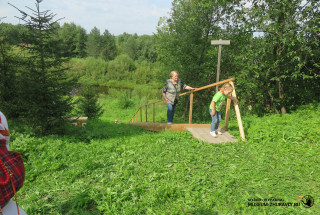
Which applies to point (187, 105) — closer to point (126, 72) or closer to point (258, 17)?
Result: point (258, 17)

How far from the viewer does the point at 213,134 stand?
5062 millimetres

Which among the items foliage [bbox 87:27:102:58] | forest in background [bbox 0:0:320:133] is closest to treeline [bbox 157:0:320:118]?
forest in background [bbox 0:0:320:133]

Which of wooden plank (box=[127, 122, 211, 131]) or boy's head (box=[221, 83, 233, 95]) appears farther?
wooden plank (box=[127, 122, 211, 131])

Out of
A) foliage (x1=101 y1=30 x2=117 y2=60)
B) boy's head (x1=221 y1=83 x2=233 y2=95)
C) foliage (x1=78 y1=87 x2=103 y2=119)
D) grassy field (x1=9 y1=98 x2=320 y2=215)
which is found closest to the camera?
grassy field (x1=9 y1=98 x2=320 y2=215)

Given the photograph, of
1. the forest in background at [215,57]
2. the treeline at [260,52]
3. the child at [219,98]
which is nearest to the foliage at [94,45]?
the forest in background at [215,57]

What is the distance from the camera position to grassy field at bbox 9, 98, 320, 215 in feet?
8.69

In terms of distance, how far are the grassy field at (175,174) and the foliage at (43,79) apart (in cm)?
105

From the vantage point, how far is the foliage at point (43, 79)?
5.73 m

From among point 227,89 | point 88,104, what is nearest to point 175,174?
point 227,89

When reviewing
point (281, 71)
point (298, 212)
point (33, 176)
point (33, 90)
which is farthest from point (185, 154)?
point (281, 71)

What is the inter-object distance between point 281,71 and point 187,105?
6882 mm

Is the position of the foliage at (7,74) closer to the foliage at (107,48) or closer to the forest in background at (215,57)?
the forest in background at (215,57)

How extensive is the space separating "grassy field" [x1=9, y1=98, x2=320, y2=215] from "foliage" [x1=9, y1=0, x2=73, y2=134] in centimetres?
105

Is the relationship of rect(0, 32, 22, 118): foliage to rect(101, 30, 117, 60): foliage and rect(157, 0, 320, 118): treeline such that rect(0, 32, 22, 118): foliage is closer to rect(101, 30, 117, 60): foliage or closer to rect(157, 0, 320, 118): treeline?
rect(157, 0, 320, 118): treeline
